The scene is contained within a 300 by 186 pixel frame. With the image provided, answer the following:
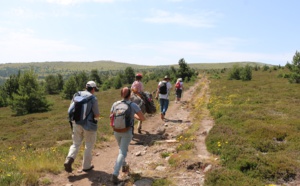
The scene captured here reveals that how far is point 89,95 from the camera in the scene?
7273mm

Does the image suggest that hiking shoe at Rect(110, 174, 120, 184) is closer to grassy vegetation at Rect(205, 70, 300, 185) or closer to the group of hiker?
the group of hiker

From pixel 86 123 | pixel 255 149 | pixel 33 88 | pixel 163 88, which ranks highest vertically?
pixel 163 88

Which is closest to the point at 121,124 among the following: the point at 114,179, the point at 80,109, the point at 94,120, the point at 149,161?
the point at 94,120

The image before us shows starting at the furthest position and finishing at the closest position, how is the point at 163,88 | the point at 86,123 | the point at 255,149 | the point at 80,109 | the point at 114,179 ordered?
the point at 163,88, the point at 255,149, the point at 86,123, the point at 80,109, the point at 114,179

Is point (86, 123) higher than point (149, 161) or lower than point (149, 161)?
higher

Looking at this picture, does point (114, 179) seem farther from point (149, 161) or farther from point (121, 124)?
point (149, 161)

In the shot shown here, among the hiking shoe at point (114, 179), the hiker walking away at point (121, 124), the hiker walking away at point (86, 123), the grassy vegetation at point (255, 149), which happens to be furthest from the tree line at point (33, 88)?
the hiking shoe at point (114, 179)

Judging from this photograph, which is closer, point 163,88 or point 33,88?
point 163,88

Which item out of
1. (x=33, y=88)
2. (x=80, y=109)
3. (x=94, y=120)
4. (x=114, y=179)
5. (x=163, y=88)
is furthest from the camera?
(x=33, y=88)

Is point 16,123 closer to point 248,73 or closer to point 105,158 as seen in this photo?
point 105,158

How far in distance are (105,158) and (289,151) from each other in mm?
6729

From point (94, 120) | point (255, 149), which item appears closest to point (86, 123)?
point (94, 120)

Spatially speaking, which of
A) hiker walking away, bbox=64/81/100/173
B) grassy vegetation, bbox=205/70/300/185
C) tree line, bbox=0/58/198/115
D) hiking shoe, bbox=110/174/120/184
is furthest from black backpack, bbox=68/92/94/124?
tree line, bbox=0/58/198/115

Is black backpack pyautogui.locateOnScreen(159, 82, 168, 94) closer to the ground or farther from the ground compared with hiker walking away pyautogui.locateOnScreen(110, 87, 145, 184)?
farther from the ground
